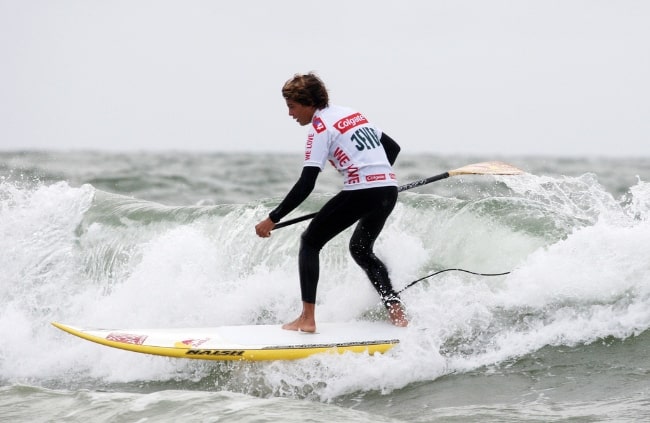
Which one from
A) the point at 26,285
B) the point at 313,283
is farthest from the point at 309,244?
the point at 26,285

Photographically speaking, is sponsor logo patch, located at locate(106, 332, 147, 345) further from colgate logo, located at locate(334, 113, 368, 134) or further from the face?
colgate logo, located at locate(334, 113, 368, 134)

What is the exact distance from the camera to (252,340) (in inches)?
233

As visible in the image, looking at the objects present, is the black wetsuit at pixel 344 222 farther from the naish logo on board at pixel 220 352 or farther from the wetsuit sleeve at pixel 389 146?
the naish logo on board at pixel 220 352

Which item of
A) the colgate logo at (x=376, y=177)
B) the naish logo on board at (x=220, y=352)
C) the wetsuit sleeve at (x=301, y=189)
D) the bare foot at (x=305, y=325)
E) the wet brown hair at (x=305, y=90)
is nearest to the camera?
the wetsuit sleeve at (x=301, y=189)

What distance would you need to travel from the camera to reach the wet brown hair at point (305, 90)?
5535mm

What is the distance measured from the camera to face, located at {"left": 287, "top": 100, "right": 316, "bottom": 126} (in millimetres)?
5578

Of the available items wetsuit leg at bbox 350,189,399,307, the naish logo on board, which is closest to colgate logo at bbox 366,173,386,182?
wetsuit leg at bbox 350,189,399,307

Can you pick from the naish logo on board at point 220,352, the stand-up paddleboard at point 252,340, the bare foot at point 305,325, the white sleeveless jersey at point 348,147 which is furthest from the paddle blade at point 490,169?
the naish logo on board at point 220,352

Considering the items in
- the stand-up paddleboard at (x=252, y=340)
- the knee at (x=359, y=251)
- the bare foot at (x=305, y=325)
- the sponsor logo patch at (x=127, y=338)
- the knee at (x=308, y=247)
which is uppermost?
the knee at (x=308, y=247)

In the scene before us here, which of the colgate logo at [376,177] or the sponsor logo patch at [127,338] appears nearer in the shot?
the colgate logo at [376,177]

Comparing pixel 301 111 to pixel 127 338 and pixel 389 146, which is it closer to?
pixel 389 146

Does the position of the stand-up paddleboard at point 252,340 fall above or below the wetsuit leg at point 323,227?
below

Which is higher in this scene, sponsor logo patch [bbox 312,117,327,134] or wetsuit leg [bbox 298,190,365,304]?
sponsor logo patch [bbox 312,117,327,134]

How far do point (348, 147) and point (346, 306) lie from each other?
1.72 metres
